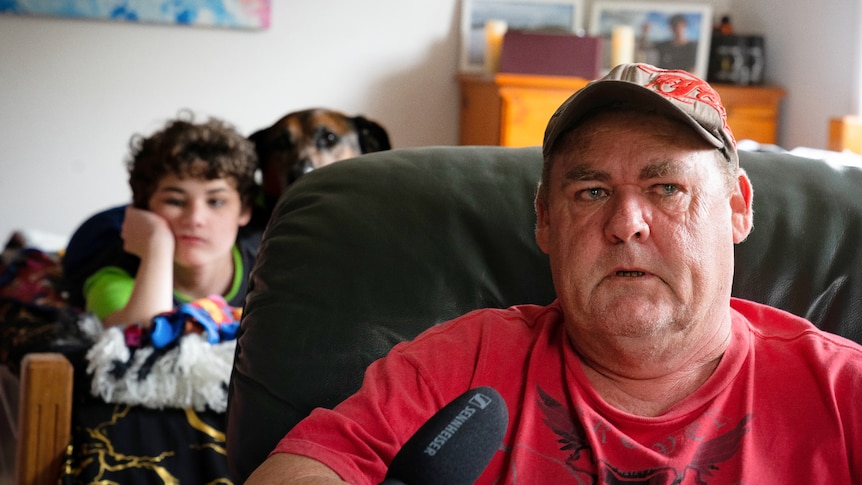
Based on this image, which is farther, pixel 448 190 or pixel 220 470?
pixel 220 470

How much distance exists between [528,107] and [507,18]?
710 mm

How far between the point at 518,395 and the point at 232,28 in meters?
3.15

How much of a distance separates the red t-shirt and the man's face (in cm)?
8

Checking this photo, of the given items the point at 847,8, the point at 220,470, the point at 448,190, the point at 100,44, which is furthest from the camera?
the point at 100,44

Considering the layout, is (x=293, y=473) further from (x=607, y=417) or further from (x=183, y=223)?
(x=183, y=223)

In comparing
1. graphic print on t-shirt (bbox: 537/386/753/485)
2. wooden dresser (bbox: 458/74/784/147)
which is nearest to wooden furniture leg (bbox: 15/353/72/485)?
graphic print on t-shirt (bbox: 537/386/753/485)

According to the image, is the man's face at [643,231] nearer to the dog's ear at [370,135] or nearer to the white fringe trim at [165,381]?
the white fringe trim at [165,381]

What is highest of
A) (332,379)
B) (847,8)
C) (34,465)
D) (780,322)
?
(847,8)

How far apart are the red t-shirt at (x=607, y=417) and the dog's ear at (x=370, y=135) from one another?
1.75 m

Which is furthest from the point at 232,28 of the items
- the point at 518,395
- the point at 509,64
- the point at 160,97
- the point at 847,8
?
the point at 518,395

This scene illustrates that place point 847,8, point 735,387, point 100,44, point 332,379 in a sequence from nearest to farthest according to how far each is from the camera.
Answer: point 735,387
point 332,379
point 847,8
point 100,44

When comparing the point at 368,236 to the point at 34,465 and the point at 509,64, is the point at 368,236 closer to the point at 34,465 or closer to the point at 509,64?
the point at 34,465

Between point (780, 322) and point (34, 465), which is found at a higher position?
point (780, 322)

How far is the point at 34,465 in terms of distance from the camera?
2.00 metres
